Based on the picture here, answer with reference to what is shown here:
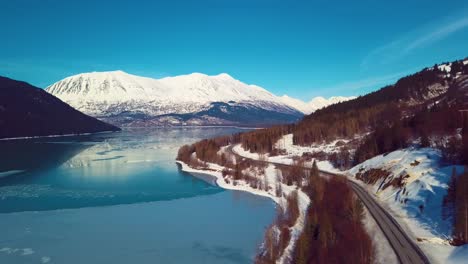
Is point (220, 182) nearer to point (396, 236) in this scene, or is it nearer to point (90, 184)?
point (90, 184)

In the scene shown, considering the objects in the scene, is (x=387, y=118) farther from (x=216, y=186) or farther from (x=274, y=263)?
(x=274, y=263)

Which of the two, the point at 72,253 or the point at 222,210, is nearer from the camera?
the point at 72,253

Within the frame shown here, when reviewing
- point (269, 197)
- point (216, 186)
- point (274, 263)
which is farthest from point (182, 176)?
point (274, 263)

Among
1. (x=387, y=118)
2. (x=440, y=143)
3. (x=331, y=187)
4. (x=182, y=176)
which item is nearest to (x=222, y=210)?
(x=331, y=187)

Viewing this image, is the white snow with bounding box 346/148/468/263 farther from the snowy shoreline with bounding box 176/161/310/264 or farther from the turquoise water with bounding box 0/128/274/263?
the turquoise water with bounding box 0/128/274/263

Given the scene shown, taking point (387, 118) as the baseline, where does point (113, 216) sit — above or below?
below

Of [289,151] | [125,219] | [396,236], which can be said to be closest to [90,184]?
[125,219]

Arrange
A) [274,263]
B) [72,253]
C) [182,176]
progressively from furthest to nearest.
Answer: [182,176], [72,253], [274,263]

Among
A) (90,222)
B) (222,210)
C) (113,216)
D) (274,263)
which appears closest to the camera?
(274,263)
